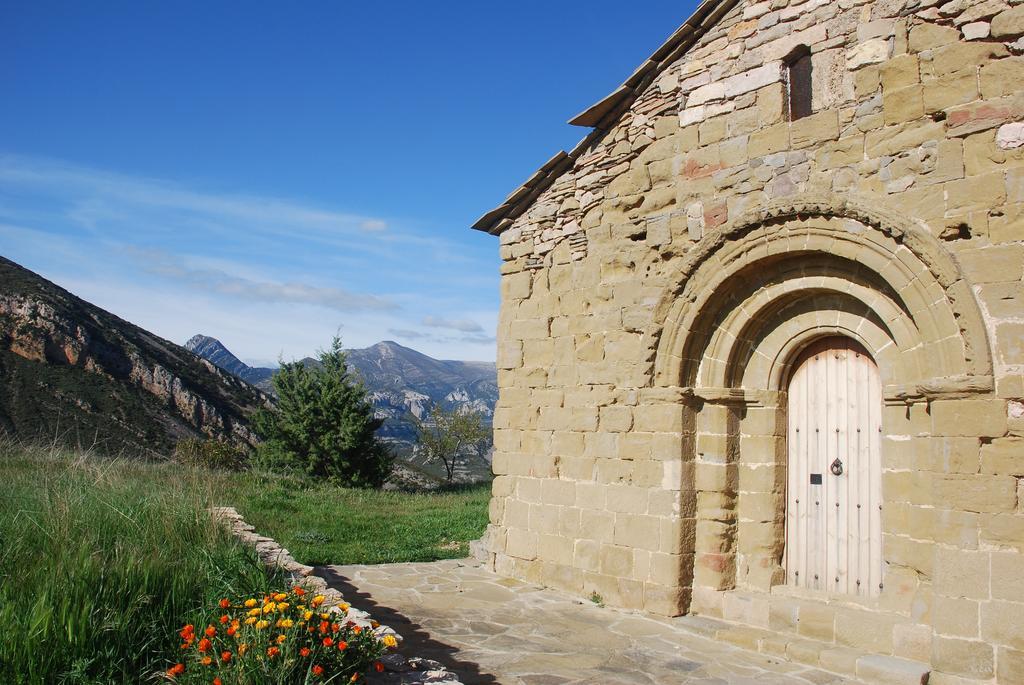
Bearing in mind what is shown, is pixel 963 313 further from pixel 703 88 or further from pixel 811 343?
pixel 703 88

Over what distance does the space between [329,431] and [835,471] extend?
19482mm

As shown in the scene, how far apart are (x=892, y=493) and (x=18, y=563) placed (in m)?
6.07

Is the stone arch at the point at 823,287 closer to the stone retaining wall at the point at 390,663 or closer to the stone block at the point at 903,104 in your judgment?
the stone block at the point at 903,104

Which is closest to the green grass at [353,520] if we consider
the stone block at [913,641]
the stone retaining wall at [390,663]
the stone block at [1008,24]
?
the stone retaining wall at [390,663]

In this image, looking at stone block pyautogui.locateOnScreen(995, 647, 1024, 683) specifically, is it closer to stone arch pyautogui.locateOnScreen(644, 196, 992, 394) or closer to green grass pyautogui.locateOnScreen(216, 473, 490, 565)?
stone arch pyautogui.locateOnScreen(644, 196, 992, 394)

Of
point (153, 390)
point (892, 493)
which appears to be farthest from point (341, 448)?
point (892, 493)

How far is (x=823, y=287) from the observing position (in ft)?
21.3

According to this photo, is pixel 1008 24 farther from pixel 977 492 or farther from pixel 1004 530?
pixel 1004 530

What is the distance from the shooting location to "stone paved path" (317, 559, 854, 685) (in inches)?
217

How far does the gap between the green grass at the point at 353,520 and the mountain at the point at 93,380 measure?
12.7m

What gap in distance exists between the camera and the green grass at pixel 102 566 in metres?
3.91

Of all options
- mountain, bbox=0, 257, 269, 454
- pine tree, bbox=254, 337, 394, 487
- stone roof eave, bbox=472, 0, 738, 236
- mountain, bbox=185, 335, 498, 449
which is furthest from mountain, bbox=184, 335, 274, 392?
stone roof eave, bbox=472, 0, 738, 236

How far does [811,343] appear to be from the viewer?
6910 mm

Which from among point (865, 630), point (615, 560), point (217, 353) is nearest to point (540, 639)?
point (615, 560)
